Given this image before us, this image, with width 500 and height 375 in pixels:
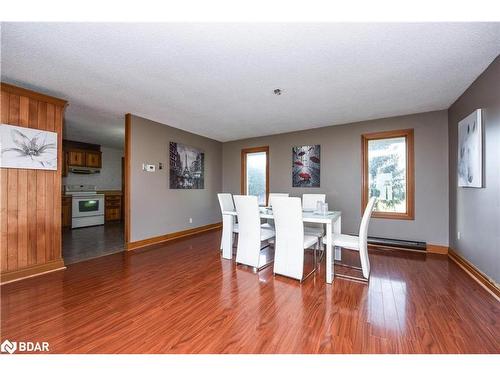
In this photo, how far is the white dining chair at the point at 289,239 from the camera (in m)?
2.48

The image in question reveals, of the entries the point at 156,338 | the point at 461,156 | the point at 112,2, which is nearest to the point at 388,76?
the point at 461,156

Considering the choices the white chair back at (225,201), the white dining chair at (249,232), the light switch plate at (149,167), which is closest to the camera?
the white dining chair at (249,232)

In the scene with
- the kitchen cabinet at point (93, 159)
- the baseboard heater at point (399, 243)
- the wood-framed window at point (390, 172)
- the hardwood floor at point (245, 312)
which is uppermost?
the kitchen cabinet at point (93, 159)

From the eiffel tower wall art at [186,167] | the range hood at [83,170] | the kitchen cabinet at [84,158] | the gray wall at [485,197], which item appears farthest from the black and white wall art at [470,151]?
the range hood at [83,170]

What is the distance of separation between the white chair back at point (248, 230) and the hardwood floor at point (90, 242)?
231cm

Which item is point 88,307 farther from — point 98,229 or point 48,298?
point 98,229

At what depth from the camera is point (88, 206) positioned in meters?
5.82

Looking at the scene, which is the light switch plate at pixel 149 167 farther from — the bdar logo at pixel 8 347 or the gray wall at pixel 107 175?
the gray wall at pixel 107 175

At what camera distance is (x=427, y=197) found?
3740 mm

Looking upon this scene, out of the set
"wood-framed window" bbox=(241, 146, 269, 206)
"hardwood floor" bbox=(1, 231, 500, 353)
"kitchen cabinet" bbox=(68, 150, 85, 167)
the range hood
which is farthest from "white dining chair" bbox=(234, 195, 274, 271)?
the range hood

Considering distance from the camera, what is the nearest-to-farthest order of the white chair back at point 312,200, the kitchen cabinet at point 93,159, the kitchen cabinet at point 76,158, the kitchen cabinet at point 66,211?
the white chair back at point 312,200, the kitchen cabinet at point 66,211, the kitchen cabinet at point 76,158, the kitchen cabinet at point 93,159

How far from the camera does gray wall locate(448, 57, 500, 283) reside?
219 centimetres

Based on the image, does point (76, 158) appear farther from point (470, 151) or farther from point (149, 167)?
point (470, 151)

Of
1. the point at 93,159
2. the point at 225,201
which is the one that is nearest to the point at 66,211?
the point at 93,159
